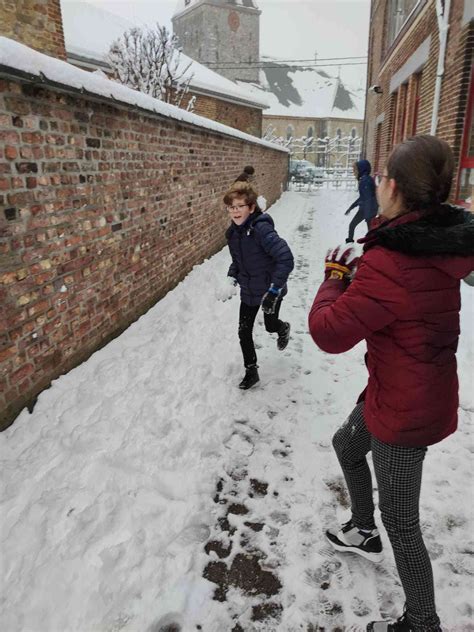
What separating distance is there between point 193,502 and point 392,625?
1187 millimetres

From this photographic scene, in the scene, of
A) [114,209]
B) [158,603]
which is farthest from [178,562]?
[114,209]

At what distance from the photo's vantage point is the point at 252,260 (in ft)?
11.9

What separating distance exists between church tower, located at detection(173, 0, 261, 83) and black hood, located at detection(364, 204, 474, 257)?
45750 millimetres

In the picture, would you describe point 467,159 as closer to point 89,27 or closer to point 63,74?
point 63,74

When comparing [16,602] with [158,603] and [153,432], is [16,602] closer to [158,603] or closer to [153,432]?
[158,603]

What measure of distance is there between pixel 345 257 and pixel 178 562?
1.67 meters

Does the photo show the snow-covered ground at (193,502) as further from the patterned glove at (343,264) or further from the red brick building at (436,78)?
the red brick building at (436,78)

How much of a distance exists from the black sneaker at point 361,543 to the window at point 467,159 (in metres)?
5.54

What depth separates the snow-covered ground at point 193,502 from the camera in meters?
1.92

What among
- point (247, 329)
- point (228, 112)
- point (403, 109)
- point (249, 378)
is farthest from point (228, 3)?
point (249, 378)

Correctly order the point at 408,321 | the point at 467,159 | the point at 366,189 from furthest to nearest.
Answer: the point at 366,189 < the point at 467,159 < the point at 408,321

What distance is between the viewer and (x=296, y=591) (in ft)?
6.66

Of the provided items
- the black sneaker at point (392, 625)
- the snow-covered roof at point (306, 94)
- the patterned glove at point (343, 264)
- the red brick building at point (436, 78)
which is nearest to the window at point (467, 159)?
the red brick building at point (436, 78)

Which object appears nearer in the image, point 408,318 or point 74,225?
point 408,318
